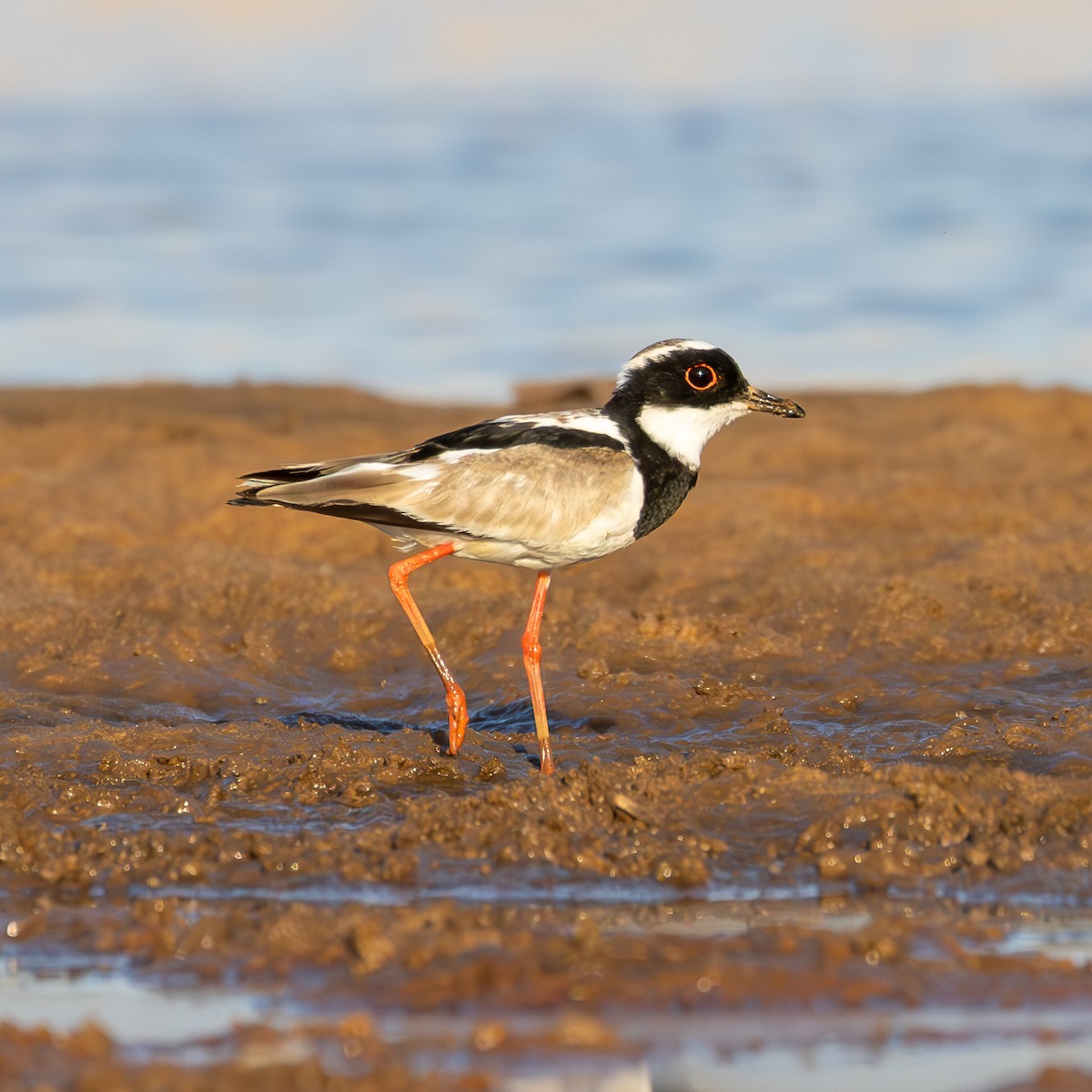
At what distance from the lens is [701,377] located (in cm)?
744

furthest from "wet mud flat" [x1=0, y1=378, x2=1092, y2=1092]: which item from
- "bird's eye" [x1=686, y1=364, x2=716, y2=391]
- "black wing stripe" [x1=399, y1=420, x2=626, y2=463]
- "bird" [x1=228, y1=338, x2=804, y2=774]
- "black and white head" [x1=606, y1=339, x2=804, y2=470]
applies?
"bird's eye" [x1=686, y1=364, x2=716, y2=391]

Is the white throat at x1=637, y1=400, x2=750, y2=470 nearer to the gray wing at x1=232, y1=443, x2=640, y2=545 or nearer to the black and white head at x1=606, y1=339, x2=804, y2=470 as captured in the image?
the black and white head at x1=606, y1=339, x2=804, y2=470

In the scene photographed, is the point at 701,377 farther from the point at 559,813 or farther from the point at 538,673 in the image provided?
the point at 559,813

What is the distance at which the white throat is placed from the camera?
7320mm

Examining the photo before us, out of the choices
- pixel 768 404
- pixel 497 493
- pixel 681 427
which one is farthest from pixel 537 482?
pixel 768 404

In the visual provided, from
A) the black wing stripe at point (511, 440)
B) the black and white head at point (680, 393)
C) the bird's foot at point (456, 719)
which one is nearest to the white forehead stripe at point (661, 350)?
the black and white head at point (680, 393)

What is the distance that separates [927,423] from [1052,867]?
1412cm

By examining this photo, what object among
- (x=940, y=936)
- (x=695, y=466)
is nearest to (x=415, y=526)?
(x=695, y=466)

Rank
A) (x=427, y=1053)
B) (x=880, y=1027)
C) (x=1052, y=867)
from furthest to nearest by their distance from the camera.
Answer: (x=1052, y=867) → (x=880, y=1027) → (x=427, y=1053)

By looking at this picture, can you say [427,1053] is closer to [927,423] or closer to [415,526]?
[415,526]

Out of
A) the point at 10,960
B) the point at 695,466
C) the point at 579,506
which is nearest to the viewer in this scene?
the point at 10,960

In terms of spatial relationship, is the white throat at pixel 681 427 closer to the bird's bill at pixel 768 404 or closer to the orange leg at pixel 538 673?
the bird's bill at pixel 768 404

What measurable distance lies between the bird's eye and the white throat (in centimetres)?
10

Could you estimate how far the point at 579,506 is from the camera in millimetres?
6965
